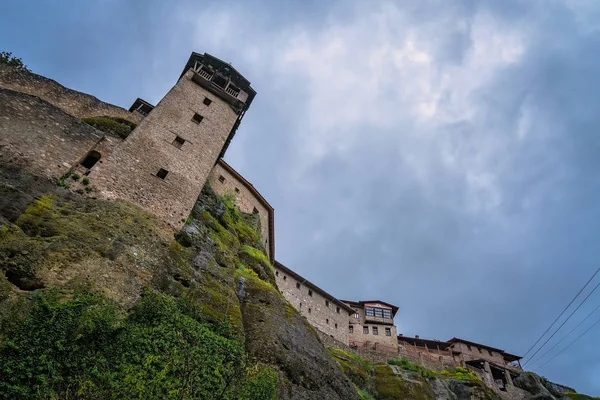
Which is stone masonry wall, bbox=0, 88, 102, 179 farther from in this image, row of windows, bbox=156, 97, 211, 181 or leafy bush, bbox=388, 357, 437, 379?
leafy bush, bbox=388, 357, 437, 379

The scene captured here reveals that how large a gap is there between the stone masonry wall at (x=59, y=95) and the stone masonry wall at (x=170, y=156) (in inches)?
156

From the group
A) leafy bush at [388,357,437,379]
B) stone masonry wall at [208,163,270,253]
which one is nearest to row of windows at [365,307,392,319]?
leafy bush at [388,357,437,379]

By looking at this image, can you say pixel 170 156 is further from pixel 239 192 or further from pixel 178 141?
pixel 239 192

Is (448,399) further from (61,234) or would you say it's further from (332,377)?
(61,234)

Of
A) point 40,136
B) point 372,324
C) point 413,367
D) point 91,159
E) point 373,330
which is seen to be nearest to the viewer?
point 40,136

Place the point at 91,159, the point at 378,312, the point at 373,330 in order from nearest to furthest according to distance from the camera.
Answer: the point at 91,159 < the point at 373,330 < the point at 378,312

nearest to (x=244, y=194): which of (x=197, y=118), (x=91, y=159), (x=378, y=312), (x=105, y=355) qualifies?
(x=197, y=118)

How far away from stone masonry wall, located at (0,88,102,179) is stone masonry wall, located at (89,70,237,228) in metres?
1.12

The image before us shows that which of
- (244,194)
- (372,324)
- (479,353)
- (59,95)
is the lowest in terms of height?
(59,95)

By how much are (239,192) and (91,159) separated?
18.0 meters

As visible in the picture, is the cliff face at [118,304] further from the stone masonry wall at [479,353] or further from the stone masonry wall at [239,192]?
the stone masonry wall at [479,353]

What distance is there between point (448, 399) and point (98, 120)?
3055 centimetres

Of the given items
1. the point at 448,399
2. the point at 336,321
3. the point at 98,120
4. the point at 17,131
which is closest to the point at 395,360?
the point at 448,399

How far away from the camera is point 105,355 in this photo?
Answer: 7.77m
